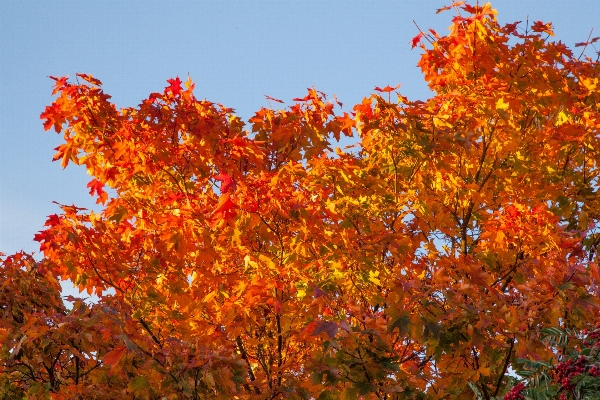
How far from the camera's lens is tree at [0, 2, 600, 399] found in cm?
670

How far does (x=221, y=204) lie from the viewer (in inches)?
303

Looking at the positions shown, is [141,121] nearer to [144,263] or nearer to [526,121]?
[144,263]

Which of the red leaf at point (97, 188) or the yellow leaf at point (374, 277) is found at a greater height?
the red leaf at point (97, 188)

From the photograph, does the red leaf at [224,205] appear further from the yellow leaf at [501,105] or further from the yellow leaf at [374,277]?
the yellow leaf at [501,105]

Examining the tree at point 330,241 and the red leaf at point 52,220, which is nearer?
the tree at point 330,241

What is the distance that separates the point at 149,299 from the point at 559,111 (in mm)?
6213

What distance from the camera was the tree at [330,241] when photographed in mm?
6695

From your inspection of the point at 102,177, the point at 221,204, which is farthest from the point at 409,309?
the point at 102,177

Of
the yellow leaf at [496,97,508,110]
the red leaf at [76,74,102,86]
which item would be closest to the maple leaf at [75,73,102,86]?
the red leaf at [76,74,102,86]

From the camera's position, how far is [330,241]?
8164 millimetres

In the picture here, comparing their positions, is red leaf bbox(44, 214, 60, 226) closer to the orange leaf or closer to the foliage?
the orange leaf

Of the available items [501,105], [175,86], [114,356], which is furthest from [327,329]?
[501,105]

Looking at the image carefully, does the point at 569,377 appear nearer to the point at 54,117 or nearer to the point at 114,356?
the point at 114,356

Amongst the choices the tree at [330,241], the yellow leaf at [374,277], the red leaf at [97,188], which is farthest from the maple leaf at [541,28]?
the red leaf at [97,188]
